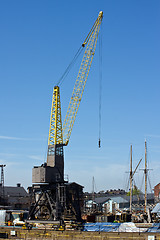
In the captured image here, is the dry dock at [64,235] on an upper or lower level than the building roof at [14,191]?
lower

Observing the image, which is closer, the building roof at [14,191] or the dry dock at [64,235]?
the dry dock at [64,235]

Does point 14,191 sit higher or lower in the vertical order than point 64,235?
higher

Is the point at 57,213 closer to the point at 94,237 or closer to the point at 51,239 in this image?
the point at 51,239

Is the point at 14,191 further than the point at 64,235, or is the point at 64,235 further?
the point at 14,191

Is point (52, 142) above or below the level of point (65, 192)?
above

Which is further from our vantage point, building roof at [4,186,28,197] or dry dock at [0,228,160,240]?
building roof at [4,186,28,197]

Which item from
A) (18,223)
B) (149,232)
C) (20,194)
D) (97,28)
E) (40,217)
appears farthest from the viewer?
(20,194)

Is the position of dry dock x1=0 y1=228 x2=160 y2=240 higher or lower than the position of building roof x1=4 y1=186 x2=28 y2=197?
lower

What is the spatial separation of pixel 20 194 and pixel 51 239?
6245 centimetres

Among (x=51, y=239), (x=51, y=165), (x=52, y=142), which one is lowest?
(x=51, y=239)

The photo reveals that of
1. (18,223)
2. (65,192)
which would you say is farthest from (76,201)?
(18,223)

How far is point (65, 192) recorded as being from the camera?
5519 cm

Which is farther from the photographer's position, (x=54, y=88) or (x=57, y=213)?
(x=54, y=88)

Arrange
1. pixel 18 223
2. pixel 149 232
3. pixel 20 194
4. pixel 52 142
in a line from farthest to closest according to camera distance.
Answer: pixel 20 194 → pixel 52 142 → pixel 18 223 → pixel 149 232
